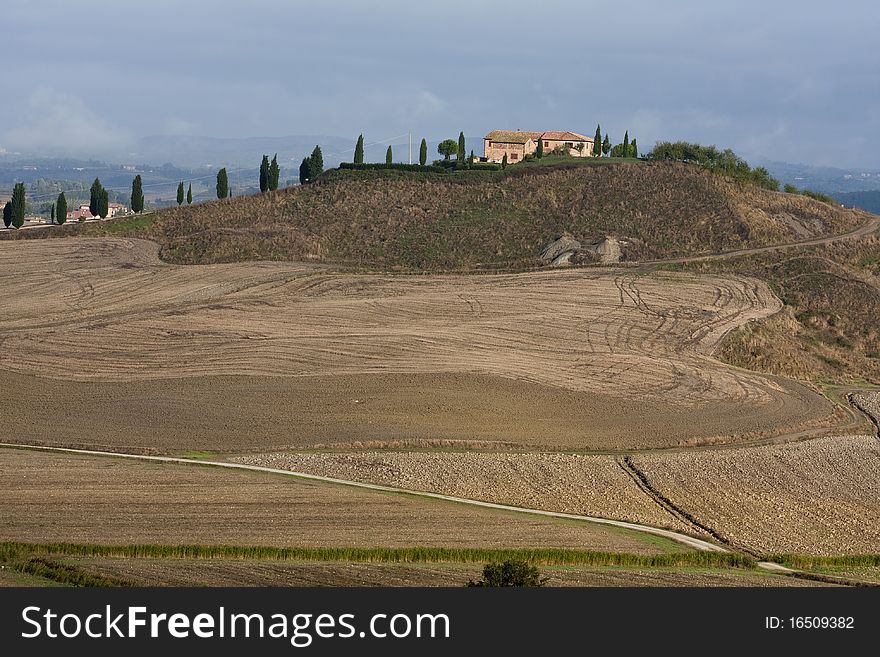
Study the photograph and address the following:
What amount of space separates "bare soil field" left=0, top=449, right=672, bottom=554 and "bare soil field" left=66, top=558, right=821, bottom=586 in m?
1.65

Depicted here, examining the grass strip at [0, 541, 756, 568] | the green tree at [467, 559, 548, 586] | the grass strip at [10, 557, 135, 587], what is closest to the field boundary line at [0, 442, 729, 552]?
the grass strip at [0, 541, 756, 568]

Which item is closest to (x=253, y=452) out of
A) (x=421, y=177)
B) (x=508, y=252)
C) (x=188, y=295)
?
(x=188, y=295)

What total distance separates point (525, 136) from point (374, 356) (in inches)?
2624

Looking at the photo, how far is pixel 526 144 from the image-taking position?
371ft

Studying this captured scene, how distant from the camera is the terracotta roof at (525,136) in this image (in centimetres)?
11362

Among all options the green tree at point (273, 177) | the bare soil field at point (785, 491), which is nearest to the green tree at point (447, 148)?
the green tree at point (273, 177)

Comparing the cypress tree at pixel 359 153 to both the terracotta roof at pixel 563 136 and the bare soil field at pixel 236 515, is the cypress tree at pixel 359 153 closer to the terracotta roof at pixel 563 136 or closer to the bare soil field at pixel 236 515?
the terracotta roof at pixel 563 136

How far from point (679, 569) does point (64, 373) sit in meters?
30.5

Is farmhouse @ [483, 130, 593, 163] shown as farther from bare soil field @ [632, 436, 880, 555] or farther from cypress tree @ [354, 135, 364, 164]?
bare soil field @ [632, 436, 880, 555]

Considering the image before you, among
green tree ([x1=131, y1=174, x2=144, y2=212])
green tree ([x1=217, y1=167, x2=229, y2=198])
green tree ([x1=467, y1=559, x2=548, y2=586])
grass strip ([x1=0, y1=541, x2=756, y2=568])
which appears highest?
green tree ([x1=217, y1=167, x2=229, y2=198])

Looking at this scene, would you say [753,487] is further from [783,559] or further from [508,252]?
[508,252]

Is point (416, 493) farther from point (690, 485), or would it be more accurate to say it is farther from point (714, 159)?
point (714, 159)

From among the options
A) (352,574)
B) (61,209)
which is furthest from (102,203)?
(352,574)

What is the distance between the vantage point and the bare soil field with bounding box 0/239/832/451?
145ft
